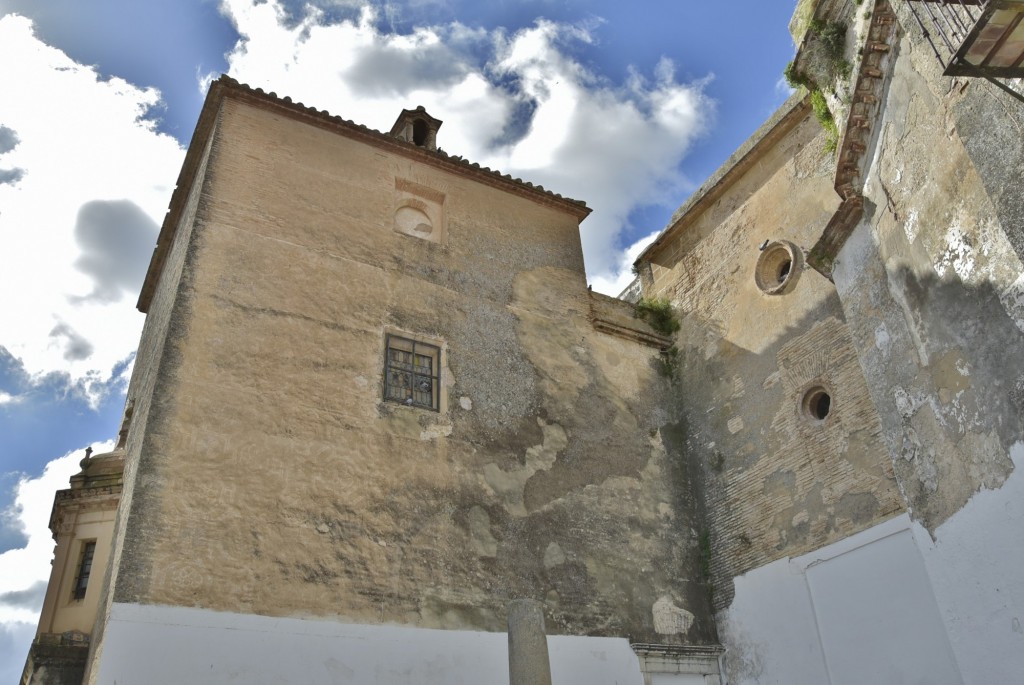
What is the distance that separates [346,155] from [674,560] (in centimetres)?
691

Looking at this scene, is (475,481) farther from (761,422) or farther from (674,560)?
(761,422)

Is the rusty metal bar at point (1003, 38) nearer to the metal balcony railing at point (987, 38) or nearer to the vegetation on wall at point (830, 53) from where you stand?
the metal balcony railing at point (987, 38)

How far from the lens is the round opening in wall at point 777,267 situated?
10.6m

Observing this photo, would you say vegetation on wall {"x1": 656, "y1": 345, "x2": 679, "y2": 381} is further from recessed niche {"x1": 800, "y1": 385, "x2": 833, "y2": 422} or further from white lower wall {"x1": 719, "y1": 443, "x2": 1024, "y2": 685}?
white lower wall {"x1": 719, "y1": 443, "x2": 1024, "y2": 685}

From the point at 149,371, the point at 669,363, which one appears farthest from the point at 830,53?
the point at 149,371

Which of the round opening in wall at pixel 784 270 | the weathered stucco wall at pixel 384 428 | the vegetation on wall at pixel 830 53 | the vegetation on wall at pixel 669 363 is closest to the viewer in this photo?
the weathered stucco wall at pixel 384 428

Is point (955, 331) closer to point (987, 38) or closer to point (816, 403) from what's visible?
point (987, 38)

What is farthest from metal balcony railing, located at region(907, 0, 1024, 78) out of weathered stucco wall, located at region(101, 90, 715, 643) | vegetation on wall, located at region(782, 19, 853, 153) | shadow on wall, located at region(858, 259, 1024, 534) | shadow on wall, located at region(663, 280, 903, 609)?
weathered stucco wall, located at region(101, 90, 715, 643)

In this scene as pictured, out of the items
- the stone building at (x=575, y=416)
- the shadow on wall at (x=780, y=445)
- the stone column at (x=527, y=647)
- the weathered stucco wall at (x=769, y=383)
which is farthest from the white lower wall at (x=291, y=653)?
the weathered stucco wall at (x=769, y=383)

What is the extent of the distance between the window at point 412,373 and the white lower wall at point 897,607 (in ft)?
14.5

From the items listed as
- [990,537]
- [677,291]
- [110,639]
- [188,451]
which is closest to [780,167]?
[677,291]

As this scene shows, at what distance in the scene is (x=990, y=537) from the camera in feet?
19.4

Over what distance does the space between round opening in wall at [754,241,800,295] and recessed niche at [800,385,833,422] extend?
147 centimetres

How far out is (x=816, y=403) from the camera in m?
9.88
